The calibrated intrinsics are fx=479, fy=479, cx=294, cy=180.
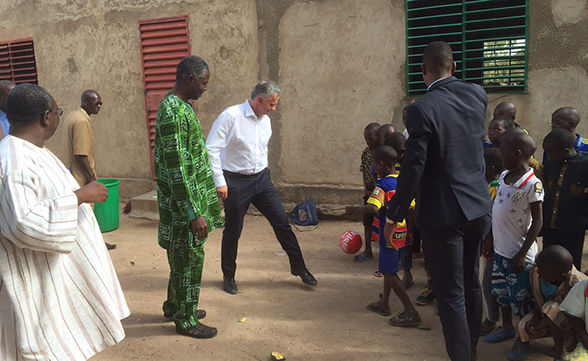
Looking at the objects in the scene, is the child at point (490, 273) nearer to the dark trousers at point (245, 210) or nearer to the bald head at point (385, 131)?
the bald head at point (385, 131)

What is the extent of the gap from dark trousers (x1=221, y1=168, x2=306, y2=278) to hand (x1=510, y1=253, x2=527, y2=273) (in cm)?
198

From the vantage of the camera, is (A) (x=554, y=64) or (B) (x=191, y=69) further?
(A) (x=554, y=64)

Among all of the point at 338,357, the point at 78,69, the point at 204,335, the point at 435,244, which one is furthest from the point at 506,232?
the point at 78,69

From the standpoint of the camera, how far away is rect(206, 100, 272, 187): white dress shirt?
429cm

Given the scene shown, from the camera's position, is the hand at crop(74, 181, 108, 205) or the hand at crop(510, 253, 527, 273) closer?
the hand at crop(74, 181, 108, 205)

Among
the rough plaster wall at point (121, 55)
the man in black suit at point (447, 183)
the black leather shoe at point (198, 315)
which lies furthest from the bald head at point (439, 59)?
the rough plaster wall at point (121, 55)

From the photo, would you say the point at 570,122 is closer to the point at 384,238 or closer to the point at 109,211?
the point at 384,238

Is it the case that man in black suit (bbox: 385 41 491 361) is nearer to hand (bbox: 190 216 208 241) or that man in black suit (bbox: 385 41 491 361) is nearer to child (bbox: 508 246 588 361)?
child (bbox: 508 246 588 361)

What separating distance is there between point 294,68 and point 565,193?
13.8 feet

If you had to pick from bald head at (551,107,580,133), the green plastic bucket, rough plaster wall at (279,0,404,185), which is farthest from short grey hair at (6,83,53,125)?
rough plaster wall at (279,0,404,185)

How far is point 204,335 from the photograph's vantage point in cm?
359

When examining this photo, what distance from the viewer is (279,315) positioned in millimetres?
4023

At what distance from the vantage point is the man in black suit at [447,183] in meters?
2.75

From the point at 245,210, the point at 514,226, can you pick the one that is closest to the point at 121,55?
the point at 245,210
